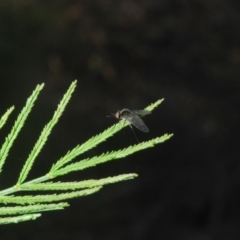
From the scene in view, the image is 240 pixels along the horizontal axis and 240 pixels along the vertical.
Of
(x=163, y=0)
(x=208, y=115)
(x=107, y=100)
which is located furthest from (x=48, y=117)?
(x=163, y=0)

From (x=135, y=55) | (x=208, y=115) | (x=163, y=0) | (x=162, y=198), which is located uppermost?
(x=163, y=0)

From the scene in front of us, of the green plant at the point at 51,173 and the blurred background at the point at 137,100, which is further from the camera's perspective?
the blurred background at the point at 137,100

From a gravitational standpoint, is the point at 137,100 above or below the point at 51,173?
above

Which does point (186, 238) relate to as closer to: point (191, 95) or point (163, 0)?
point (191, 95)

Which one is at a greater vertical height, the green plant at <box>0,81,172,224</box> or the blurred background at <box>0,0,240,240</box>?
the blurred background at <box>0,0,240,240</box>

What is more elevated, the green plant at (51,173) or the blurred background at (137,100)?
the blurred background at (137,100)

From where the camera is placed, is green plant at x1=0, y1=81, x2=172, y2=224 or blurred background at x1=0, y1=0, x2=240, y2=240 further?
blurred background at x1=0, y1=0, x2=240, y2=240

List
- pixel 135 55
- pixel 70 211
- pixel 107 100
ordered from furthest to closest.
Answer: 1. pixel 135 55
2. pixel 107 100
3. pixel 70 211

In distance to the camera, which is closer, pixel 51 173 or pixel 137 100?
pixel 51 173
